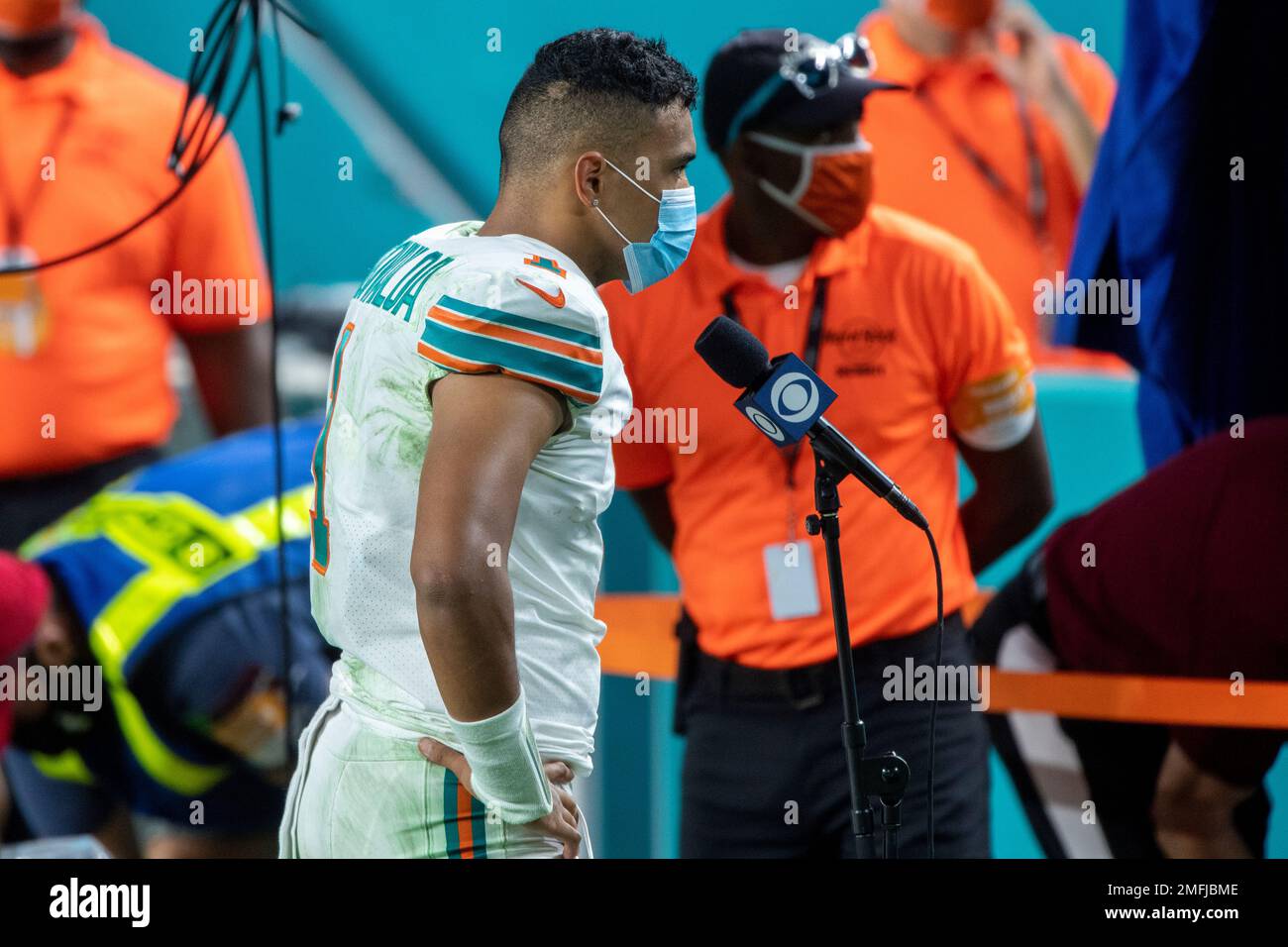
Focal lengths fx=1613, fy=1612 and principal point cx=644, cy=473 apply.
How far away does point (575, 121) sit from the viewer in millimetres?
1691

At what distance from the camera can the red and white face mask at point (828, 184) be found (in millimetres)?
2514

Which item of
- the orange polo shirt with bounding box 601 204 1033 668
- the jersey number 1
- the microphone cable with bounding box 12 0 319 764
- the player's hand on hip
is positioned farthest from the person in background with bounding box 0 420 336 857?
the player's hand on hip

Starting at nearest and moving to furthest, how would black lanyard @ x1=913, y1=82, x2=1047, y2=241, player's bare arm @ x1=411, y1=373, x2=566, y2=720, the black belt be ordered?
player's bare arm @ x1=411, y1=373, x2=566, y2=720, the black belt, black lanyard @ x1=913, y1=82, x2=1047, y2=241

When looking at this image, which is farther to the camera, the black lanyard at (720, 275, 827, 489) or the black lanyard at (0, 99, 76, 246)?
the black lanyard at (0, 99, 76, 246)

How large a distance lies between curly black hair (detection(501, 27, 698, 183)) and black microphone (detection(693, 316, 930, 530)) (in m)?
0.24

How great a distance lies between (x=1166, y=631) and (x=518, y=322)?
1.60 metres

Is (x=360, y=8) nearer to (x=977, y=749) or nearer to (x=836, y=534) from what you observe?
(x=836, y=534)

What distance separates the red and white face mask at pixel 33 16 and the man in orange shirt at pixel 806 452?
1.01 meters

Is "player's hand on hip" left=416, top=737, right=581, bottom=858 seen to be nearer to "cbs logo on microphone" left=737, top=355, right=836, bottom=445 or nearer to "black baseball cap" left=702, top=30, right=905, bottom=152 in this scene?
"cbs logo on microphone" left=737, top=355, right=836, bottom=445

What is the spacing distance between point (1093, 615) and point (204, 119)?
66.5 inches

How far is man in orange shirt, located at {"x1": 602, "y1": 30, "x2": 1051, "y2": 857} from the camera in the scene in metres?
2.41

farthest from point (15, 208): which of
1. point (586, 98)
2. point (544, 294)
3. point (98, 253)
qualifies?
point (544, 294)
